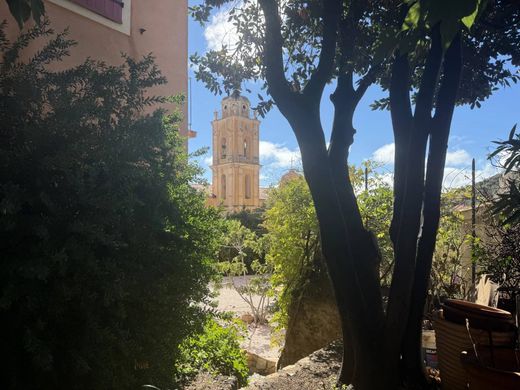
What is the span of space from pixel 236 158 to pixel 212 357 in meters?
41.3

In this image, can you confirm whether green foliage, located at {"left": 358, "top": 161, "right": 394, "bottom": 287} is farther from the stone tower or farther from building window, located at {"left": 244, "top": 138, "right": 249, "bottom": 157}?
building window, located at {"left": 244, "top": 138, "right": 249, "bottom": 157}

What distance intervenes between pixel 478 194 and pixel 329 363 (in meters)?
5.01

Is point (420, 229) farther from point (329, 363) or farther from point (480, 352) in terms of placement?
A: point (329, 363)

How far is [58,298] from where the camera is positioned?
94.9 inches

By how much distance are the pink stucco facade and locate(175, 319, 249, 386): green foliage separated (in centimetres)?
371

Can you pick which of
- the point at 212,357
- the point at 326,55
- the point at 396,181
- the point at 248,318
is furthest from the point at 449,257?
the point at 326,55

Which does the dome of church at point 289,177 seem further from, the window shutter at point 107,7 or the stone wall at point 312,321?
the window shutter at point 107,7

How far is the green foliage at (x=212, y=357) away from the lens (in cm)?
372

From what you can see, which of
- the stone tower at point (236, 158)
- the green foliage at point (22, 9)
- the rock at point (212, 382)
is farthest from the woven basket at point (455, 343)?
the stone tower at point (236, 158)

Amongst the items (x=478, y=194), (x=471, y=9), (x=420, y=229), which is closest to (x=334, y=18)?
(x=420, y=229)

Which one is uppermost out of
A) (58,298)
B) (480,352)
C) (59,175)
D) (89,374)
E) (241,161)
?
(241,161)

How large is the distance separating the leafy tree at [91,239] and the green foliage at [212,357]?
0.53 metres

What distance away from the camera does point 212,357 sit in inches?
164

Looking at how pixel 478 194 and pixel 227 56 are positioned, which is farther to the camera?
pixel 478 194
